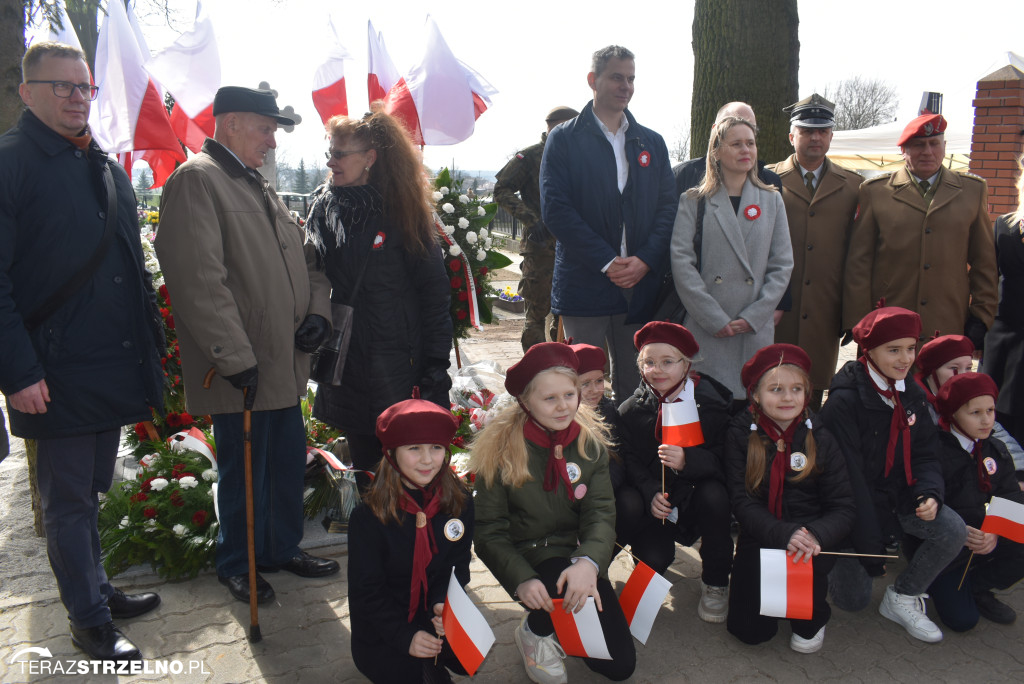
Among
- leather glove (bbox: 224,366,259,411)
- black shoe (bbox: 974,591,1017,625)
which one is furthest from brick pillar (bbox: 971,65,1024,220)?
leather glove (bbox: 224,366,259,411)

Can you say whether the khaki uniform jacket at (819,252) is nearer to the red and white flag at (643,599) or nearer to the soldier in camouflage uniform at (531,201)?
the red and white flag at (643,599)

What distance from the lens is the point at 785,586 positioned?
9.46 ft

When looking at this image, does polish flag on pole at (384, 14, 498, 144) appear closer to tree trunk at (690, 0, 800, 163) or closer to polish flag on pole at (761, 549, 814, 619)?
tree trunk at (690, 0, 800, 163)

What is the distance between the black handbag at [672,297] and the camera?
3.94 meters

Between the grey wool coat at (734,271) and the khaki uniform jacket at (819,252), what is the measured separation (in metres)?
0.48

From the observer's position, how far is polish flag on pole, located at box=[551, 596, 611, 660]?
2.71 metres

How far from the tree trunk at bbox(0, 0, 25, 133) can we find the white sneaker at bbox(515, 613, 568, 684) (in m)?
3.80

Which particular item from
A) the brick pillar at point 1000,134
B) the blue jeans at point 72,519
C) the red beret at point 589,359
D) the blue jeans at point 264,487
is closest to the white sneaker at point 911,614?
the red beret at point 589,359

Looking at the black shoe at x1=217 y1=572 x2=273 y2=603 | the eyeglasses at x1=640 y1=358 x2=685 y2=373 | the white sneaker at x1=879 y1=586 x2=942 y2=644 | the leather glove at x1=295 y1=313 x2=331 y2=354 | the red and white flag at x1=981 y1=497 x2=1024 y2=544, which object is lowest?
the white sneaker at x1=879 y1=586 x2=942 y2=644

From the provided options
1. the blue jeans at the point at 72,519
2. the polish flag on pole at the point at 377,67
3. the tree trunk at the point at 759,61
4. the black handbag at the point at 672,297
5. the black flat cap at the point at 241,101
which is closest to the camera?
the blue jeans at the point at 72,519

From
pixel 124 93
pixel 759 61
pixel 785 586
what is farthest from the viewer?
pixel 759 61

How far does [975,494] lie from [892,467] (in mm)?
408

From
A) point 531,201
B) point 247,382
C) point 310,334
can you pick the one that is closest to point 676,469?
point 310,334

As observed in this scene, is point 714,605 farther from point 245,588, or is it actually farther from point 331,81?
point 331,81
